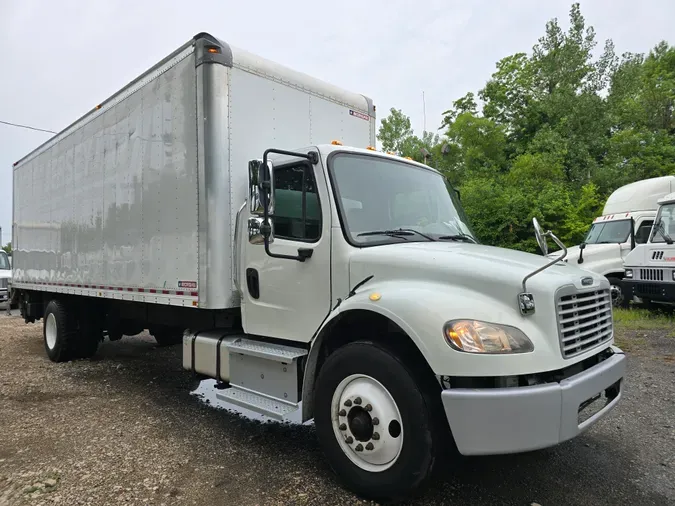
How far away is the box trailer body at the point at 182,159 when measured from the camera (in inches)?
171

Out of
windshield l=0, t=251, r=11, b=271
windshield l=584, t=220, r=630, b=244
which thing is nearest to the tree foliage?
windshield l=584, t=220, r=630, b=244

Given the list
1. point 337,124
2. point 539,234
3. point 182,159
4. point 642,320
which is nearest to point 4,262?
point 182,159

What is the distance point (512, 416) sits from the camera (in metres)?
2.59

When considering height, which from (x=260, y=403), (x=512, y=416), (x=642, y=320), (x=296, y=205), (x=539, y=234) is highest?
(x=296, y=205)

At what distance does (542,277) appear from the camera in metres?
2.95

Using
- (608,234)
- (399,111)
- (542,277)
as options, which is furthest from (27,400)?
(399,111)

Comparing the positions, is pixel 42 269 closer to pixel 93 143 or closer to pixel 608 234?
pixel 93 143

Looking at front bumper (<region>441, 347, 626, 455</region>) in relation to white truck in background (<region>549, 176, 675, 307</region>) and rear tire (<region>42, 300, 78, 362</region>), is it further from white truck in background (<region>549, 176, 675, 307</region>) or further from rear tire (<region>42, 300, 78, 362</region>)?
white truck in background (<region>549, 176, 675, 307</region>)

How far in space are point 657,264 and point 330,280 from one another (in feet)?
32.0

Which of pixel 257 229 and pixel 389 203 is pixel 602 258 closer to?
pixel 389 203

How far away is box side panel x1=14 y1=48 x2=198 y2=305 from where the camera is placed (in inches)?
183

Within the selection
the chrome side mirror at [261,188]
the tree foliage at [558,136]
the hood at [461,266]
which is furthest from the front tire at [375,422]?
the tree foliage at [558,136]

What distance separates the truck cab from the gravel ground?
16.3 ft

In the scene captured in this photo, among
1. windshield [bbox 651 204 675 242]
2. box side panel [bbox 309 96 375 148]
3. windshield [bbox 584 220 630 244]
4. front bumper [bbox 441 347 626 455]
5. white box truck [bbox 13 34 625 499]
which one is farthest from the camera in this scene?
windshield [bbox 584 220 630 244]
